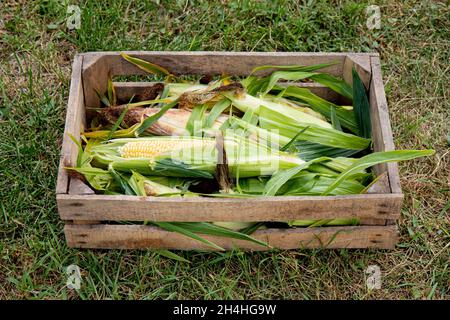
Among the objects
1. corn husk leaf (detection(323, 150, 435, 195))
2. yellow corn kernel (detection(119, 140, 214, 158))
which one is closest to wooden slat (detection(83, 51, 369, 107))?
yellow corn kernel (detection(119, 140, 214, 158))

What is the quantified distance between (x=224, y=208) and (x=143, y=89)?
884 mm

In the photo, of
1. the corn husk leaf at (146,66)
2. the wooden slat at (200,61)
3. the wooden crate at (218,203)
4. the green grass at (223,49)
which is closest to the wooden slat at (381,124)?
the wooden crate at (218,203)

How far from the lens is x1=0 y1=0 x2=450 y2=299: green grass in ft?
10.2

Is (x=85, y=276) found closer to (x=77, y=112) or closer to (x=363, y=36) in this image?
(x=77, y=112)

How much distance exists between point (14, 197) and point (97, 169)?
56cm

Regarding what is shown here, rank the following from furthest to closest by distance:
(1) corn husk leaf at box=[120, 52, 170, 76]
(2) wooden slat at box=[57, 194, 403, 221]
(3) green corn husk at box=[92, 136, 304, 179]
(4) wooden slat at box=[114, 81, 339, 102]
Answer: (4) wooden slat at box=[114, 81, 339, 102] < (1) corn husk leaf at box=[120, 52, 170, 76] < (3) green corn husk at box=[92, 136, 304, 179] < (2) wooden slat at box=[57, 194, 403, 221]

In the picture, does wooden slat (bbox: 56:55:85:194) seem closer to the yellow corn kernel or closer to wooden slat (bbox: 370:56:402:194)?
the yellow corn kernel

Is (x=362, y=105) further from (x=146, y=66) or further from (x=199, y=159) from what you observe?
(x=146, y=66)

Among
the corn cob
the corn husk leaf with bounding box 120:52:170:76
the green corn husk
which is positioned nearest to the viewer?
the green corn husk

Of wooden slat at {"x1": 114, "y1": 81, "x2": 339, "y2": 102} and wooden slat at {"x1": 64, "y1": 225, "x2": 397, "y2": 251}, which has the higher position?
wooden slat at {"x1": 114, "y1": 81, "x2": 339, "y2": 102}

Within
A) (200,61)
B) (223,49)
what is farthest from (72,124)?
(223,49)

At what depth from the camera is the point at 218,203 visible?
9.45ft

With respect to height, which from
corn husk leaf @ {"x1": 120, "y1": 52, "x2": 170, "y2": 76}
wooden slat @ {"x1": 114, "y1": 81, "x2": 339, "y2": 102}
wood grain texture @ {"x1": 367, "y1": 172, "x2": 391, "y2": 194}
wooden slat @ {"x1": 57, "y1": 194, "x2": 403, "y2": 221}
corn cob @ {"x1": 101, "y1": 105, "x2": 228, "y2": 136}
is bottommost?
wooden slat @ {"x1": 57, "y1": 194, "x2": 403, "y2": 221}

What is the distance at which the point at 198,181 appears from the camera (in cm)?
308
